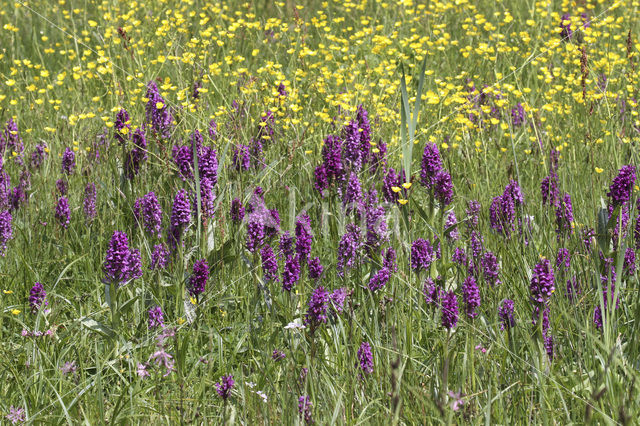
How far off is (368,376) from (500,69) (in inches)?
141

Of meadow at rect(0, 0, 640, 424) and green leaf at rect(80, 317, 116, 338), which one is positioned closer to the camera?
meadow at rect(0, 0, 640, 424)

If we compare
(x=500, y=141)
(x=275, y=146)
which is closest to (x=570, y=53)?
(x=500, y=141)

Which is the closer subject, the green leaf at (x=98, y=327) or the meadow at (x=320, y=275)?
the meadow at (x=320, y=275)

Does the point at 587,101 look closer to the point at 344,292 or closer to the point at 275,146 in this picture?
the point at 275,146

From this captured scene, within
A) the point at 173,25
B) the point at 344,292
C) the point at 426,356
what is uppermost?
the point at 173,25

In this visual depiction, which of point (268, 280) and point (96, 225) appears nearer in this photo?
point (268, 280)

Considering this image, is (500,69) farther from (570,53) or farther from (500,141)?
(500,141)

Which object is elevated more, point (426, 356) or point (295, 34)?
point (295, 34)

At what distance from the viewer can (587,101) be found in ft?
15.0

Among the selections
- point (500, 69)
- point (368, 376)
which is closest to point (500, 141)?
point (500, 69)

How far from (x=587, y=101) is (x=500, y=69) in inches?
35.3

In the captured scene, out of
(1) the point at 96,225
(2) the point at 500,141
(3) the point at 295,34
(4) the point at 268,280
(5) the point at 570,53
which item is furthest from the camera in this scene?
(3) the point at 295,34

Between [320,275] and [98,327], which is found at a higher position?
[320,275]

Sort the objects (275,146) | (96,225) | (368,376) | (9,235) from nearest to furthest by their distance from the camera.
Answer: (368,376) < (9,235) < (96,225) < (275,146)
